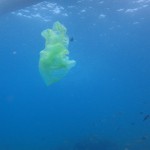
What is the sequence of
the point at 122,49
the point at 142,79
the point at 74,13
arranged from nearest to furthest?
the point at 74,13 → the point at 122,49 → the point at 142,79

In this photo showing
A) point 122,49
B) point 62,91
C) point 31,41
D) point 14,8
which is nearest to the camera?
point 14,8

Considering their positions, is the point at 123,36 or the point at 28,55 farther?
the point at 28,55

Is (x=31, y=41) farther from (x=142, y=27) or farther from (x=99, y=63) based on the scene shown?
(x=99, y=63)

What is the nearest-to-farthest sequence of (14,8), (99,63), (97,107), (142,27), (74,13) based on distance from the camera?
(14,8) → (74,13) → (142,27) → (99,63) → (97,107)

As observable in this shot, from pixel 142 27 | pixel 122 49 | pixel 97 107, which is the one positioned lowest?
pixel 142 27

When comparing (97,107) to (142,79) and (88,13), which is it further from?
(88,13)

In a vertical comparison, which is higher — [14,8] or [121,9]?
[121,9]

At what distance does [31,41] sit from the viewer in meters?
30.8

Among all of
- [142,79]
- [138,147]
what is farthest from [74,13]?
[142,79]

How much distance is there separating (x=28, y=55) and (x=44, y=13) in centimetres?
1568

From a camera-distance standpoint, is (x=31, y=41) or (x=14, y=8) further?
(x=31, y=41)

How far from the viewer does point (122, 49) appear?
37.0 m

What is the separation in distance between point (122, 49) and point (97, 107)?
95069mm

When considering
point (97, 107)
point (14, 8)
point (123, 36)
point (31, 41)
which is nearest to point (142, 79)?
point (123, 36)
